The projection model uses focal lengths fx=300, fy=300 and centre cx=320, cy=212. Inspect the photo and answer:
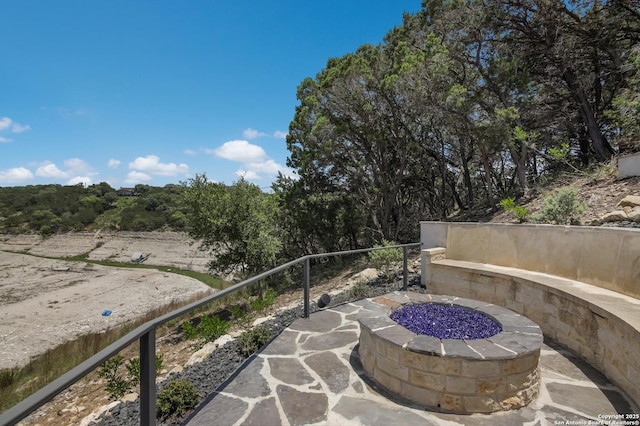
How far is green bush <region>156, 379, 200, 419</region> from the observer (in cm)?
242

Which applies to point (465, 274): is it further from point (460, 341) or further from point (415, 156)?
point (415, 156)

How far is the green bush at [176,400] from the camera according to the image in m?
2.42

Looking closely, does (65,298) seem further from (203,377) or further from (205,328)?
(203,377)

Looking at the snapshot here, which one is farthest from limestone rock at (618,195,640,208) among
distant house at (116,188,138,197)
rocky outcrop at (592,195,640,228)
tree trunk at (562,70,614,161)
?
distant house at (116,188,138,197)

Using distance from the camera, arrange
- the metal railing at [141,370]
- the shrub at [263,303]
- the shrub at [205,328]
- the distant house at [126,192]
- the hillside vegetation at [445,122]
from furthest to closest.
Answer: the distant house at [126,192]
the hillside vegetation at [445,122]
the shrub at [263,303]
the shrub at [205,328]
the metal railing at [141,370]

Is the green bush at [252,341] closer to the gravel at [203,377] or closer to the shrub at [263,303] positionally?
the gravel at [203,377]

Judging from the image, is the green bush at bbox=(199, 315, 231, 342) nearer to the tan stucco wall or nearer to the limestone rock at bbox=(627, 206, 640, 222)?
the tan stucco wall

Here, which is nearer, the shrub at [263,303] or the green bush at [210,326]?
the green bush at [210,326]

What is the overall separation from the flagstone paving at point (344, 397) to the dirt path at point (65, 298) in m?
11.6

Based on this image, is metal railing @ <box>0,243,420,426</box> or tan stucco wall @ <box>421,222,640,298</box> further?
tan stucco wall @ <box>421,222,640,298</box>

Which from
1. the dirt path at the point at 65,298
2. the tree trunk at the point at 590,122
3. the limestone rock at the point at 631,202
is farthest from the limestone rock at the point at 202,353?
the tree trunk at the point at 590,122

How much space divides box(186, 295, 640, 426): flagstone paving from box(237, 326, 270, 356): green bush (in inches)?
11.2

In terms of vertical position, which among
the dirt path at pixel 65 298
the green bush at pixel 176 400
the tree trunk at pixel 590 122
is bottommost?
the dirt path at pixel 65 298

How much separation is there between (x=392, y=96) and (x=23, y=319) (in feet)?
61.0
